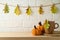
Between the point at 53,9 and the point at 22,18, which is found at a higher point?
the point at 53,9

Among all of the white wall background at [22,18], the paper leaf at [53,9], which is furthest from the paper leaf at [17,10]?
the paper leaf at [53,9]

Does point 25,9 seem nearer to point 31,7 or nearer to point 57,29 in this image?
point 31,7

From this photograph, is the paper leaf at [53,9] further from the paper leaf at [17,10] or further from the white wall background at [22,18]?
the paper leaf at [17,10]

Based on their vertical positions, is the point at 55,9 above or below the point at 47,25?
above

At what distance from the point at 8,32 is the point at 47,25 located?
581 mm

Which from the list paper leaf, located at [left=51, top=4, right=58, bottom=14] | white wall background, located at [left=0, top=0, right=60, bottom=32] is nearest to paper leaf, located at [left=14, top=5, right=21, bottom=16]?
white wall background, located at [left=0, top=0, right=60, bottom=32]

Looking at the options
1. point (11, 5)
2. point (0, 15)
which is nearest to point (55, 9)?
point (11, 5)

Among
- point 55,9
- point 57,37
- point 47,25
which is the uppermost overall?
point 55,9

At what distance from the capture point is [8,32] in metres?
2.31

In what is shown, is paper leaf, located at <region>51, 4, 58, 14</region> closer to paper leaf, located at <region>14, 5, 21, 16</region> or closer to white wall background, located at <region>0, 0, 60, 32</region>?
white wall background, located at <region>0, 0, 60, 32</region>

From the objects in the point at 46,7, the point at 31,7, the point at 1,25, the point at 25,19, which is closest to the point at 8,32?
the point at 1,25

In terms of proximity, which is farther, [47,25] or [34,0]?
[34,0]

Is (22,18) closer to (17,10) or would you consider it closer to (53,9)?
(17,10)

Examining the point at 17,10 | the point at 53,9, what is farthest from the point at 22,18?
the point at 53,9
